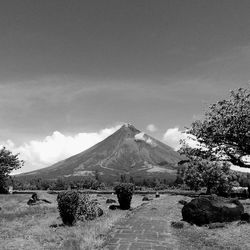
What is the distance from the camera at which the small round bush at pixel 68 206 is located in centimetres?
2344

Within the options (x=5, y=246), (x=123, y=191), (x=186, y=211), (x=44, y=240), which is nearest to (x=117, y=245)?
(x=44, y=240)

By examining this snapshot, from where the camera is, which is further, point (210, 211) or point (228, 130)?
point (228, 130)

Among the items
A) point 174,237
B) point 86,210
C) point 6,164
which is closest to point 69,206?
point 86,210

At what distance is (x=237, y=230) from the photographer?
20.7m

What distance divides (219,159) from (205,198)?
20.9m

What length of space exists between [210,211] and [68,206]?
897 cm

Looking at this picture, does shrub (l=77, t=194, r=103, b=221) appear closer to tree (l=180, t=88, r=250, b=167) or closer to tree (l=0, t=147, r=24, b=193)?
tree (l=180, t=88, r=250, b=167)

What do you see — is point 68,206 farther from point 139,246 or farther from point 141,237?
point 139,246

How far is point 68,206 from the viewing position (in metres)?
23.4

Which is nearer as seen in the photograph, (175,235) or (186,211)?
(175,235)

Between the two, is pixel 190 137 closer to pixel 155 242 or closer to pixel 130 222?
pixel 130 222

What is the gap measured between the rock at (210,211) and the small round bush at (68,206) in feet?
24.3

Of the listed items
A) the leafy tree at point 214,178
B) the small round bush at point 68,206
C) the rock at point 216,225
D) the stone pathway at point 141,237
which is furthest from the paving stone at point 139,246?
the leafy tree at point 214,178

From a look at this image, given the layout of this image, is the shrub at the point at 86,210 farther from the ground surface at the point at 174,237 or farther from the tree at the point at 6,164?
the tree at the point at 6,164
